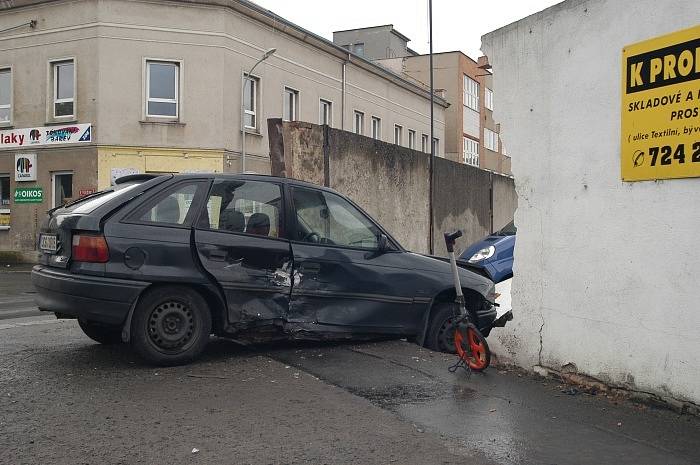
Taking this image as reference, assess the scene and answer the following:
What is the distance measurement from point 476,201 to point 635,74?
14.3 m

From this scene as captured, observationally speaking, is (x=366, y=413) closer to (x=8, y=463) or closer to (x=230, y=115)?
(x=8, y=463)

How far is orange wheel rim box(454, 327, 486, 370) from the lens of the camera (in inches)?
235

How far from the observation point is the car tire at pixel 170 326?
591 cm

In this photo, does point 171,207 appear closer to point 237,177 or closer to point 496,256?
point 237,177

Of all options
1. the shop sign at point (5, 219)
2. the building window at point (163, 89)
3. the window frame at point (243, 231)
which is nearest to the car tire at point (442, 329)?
the window frame at point (243, 231)

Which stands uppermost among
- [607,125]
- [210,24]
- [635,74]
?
[210,24]

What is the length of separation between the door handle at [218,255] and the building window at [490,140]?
4750cm

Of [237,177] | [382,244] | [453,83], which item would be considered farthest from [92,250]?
[453,83]

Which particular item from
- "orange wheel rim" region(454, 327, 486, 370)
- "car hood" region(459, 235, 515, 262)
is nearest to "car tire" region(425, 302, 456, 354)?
"orange wheel rim" region(454, 327, 486, 370)

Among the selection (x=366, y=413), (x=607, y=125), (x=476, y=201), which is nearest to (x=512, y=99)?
(x=607, y=125)

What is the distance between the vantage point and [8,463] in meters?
3.85

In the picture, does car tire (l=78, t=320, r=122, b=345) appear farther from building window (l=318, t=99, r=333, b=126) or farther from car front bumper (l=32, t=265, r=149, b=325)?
building window (l=318, t=99, r=333, b=126)

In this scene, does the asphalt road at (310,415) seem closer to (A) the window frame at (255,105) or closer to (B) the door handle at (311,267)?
(B) the door handle at (311,267)

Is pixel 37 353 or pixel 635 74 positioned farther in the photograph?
pixel 37 353
